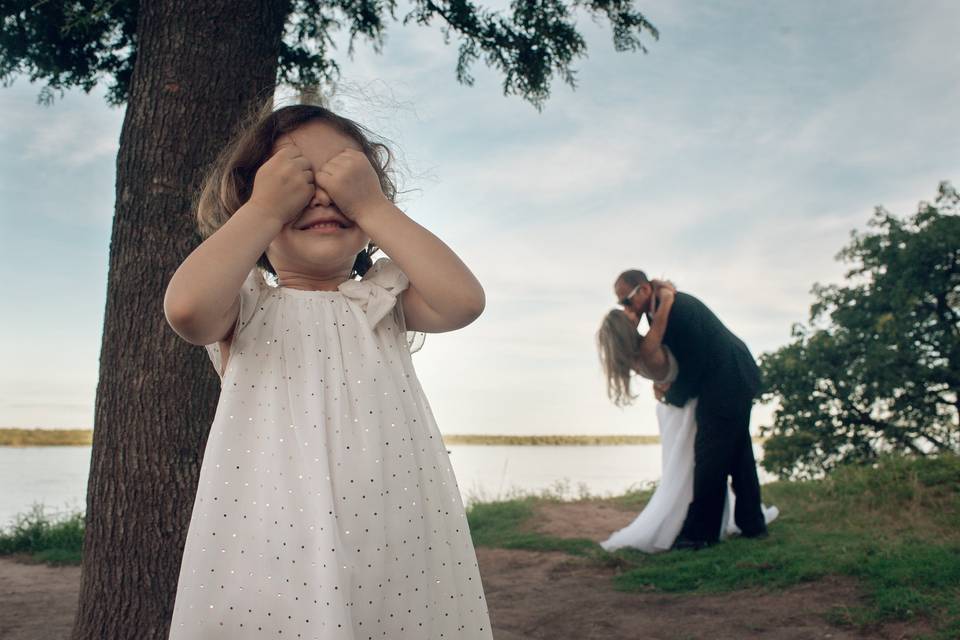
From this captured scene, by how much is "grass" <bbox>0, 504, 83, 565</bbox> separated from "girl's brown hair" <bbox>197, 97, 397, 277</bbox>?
5220mm

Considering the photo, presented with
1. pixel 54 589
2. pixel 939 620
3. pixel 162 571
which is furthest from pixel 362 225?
pixel 54 589

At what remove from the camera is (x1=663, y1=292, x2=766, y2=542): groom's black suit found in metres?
6.08

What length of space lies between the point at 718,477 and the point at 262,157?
Result: 497cm

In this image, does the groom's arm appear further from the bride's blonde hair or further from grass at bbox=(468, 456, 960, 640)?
grass at bbox=(468, 456, 960, 640)

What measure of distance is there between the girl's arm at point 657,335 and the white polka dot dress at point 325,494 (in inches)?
178

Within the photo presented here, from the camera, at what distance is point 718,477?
6109 mm

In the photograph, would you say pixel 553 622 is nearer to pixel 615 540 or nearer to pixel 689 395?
pixel 615 540

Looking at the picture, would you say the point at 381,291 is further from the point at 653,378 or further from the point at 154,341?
the point at 653,378

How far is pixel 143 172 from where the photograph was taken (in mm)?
3469

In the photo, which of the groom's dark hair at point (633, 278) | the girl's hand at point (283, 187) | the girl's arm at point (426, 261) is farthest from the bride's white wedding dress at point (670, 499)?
the girl's hand at point (283, 187)

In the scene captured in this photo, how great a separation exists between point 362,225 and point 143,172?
2.07 meters

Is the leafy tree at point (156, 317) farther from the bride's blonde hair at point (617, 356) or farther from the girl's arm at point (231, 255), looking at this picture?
the bride's blonde hair at point (617, 356)

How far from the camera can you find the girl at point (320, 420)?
5.38ft

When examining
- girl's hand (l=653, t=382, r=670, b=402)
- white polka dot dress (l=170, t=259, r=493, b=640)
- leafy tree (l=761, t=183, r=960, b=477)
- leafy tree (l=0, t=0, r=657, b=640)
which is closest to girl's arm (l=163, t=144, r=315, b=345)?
white polka dot dress (l=170, t=259, r=493, b=640)
